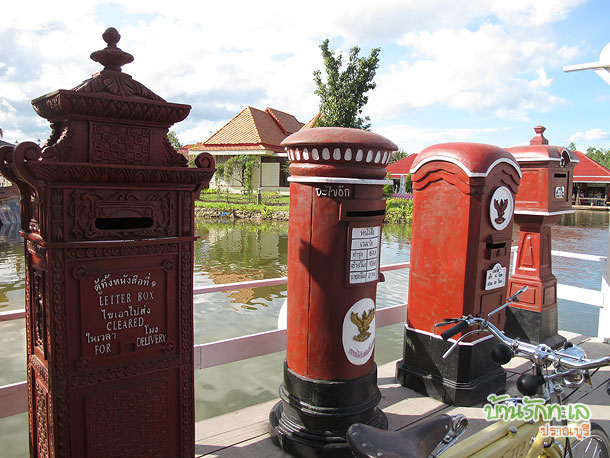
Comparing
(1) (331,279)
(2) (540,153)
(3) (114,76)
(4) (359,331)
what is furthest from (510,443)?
(2) (540,153)

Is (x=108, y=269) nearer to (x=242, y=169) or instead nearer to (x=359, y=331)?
(x=359, y=331)

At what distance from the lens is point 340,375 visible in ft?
10.6

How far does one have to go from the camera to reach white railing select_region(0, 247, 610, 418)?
9.62ft

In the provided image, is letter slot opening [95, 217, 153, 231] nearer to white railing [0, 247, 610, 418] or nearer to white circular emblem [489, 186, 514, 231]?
white railing [0, 247, 610, 418]

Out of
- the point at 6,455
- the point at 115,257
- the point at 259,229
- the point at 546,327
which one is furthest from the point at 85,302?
the point at 259,229

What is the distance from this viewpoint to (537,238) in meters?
5.27

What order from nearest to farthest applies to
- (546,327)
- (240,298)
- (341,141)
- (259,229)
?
(341,141)
(546,327)
(240,298)
(259,229)

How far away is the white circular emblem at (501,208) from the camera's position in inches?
157

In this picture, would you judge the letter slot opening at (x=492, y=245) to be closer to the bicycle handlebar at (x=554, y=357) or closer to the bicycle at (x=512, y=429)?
the bicycle at (x=512, y=429)

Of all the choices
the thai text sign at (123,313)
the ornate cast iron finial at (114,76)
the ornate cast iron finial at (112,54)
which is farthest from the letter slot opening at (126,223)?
the ornate cast iron finial at (112,54)

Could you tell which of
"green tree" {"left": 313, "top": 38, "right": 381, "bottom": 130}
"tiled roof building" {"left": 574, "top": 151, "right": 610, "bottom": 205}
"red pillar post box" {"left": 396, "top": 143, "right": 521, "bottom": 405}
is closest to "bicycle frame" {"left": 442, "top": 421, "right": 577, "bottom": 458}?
"red pillar post box" {"left": 396, "top": 143, "right": 521, "bottom": 405}

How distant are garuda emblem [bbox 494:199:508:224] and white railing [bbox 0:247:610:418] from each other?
1.17 metres

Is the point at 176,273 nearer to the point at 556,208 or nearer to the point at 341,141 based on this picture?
the point at 341,141

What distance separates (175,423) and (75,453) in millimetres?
501
